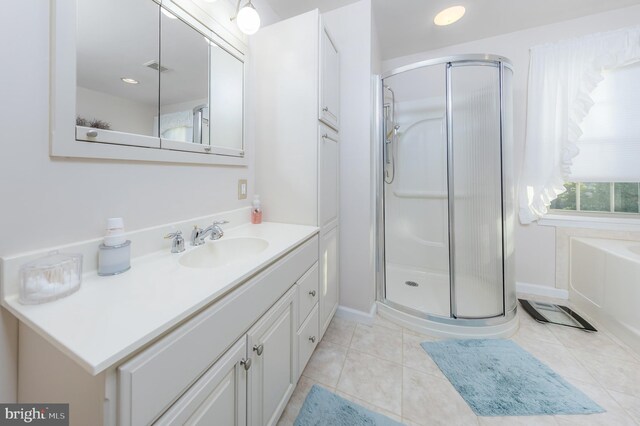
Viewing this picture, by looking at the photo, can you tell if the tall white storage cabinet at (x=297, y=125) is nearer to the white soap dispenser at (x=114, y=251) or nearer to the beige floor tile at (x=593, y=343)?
the white soap dispenser at (x=114, y=251)

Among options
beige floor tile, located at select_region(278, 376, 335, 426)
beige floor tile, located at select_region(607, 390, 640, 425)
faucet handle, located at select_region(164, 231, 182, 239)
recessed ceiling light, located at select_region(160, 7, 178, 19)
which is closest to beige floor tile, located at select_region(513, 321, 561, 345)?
beige floor tile, located at select_region(607, 390, 640, 425)

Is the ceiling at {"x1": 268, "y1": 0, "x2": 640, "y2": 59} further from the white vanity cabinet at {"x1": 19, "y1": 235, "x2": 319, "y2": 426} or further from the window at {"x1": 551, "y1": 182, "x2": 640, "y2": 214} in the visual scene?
the white vanity cabinet at {"x1": 19, "y1": 235, "x2": 319, "y2": 426}

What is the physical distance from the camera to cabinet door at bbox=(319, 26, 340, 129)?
1407mm

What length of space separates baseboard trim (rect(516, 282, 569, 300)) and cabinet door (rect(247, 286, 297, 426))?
7.59 feet

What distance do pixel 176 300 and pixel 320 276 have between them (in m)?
0.93

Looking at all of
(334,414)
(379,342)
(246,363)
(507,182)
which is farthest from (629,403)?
(246,363)

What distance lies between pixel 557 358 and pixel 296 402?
5.12 ft

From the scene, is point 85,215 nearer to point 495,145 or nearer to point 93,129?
point 93,129

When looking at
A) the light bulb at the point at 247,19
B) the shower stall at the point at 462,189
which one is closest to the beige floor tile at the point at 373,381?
the shower stall at the point at 462,189

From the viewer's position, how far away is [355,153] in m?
1.78

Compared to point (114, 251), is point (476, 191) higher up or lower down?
higher up

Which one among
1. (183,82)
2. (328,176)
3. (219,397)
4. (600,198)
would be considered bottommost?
(219,397)

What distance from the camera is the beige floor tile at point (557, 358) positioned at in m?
1.28

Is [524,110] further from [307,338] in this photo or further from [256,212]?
Result: [307,338]
